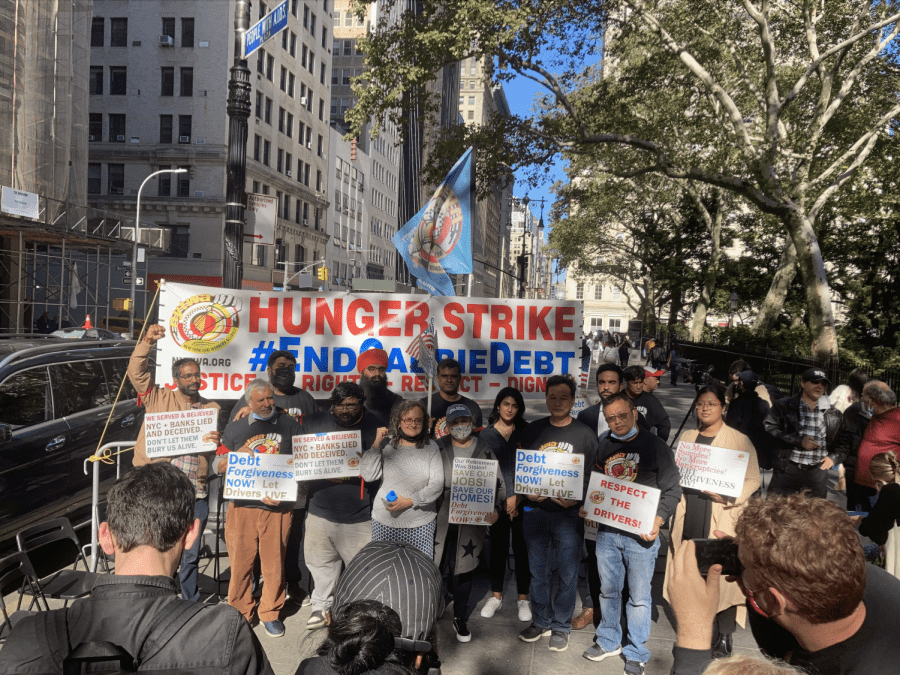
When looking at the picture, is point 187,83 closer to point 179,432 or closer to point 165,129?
point 165,129

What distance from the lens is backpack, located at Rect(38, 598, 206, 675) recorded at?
5.65 ft

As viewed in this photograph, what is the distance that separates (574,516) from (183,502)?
3.37 metres

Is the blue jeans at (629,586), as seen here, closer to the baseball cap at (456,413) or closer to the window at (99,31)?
the baseball cap at (456,413)

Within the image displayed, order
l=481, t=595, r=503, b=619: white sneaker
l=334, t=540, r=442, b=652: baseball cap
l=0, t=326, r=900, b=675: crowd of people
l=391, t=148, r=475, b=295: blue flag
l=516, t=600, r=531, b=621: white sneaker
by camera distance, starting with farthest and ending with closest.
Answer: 1. l=391, t=148, r=475, b=295: blue flag
2. l=481, t=595, r=503, b=619: white sneaker
3. l=516, t=600, r=531, b=621: white sneaker
4. l=334, t=540, r=442, b=652: baseball cap
5. l=0, t=326, r=900, b=675: crowd of people

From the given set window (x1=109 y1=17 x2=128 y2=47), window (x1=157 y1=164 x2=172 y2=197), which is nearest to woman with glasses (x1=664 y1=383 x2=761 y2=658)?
window (x1=157 y1=164 x2=172 y2=197)

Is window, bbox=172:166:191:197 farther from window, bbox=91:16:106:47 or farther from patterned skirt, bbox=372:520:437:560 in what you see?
patterned skirt, bbox=372:520:437:560

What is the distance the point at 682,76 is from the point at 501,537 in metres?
16.4

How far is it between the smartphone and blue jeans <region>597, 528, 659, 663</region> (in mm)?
2728

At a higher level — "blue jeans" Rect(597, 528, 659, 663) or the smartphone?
the smartphone

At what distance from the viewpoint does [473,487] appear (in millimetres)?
5078

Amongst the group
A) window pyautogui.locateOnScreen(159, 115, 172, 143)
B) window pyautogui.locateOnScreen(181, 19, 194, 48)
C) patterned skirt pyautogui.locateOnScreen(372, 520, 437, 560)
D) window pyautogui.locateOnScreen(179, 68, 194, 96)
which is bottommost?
patterned skirt pyautogui.locateOnScreen(372, 520, 437, 560)

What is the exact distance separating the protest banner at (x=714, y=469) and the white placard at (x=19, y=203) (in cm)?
2399

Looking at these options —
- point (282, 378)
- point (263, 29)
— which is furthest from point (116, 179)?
point (282, 378)

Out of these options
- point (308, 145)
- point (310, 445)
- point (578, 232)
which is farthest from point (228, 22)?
point (310, 445)
